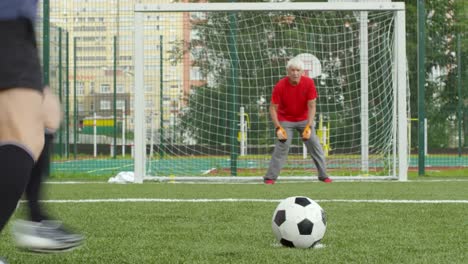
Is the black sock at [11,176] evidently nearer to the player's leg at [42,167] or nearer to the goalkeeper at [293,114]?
the player's leg at [42,167]

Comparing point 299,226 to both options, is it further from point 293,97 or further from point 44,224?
point 293,97

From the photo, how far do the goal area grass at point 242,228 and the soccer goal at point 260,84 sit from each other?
3639mm

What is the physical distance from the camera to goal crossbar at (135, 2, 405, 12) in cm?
1018

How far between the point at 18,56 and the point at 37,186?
2.80 feet

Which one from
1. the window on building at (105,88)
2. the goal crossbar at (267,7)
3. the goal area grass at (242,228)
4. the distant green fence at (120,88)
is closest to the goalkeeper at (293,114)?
the goal crossbar at (267,7)

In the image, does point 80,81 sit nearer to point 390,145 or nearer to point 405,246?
point 390,145

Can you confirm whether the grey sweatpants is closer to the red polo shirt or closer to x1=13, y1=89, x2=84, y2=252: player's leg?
the red polo shirt

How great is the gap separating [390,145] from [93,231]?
7117mm

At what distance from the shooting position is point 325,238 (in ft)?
13.0

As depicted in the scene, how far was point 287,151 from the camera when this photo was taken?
9336 millimetres

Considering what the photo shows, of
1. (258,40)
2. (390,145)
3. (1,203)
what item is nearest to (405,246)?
(1,203)

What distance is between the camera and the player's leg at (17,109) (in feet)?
7.36

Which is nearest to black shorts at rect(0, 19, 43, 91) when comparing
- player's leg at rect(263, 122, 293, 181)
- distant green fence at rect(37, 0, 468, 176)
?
player's leg at rect(263, 122, 293, 181)

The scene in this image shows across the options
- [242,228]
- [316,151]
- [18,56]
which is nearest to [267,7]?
[316,151]
